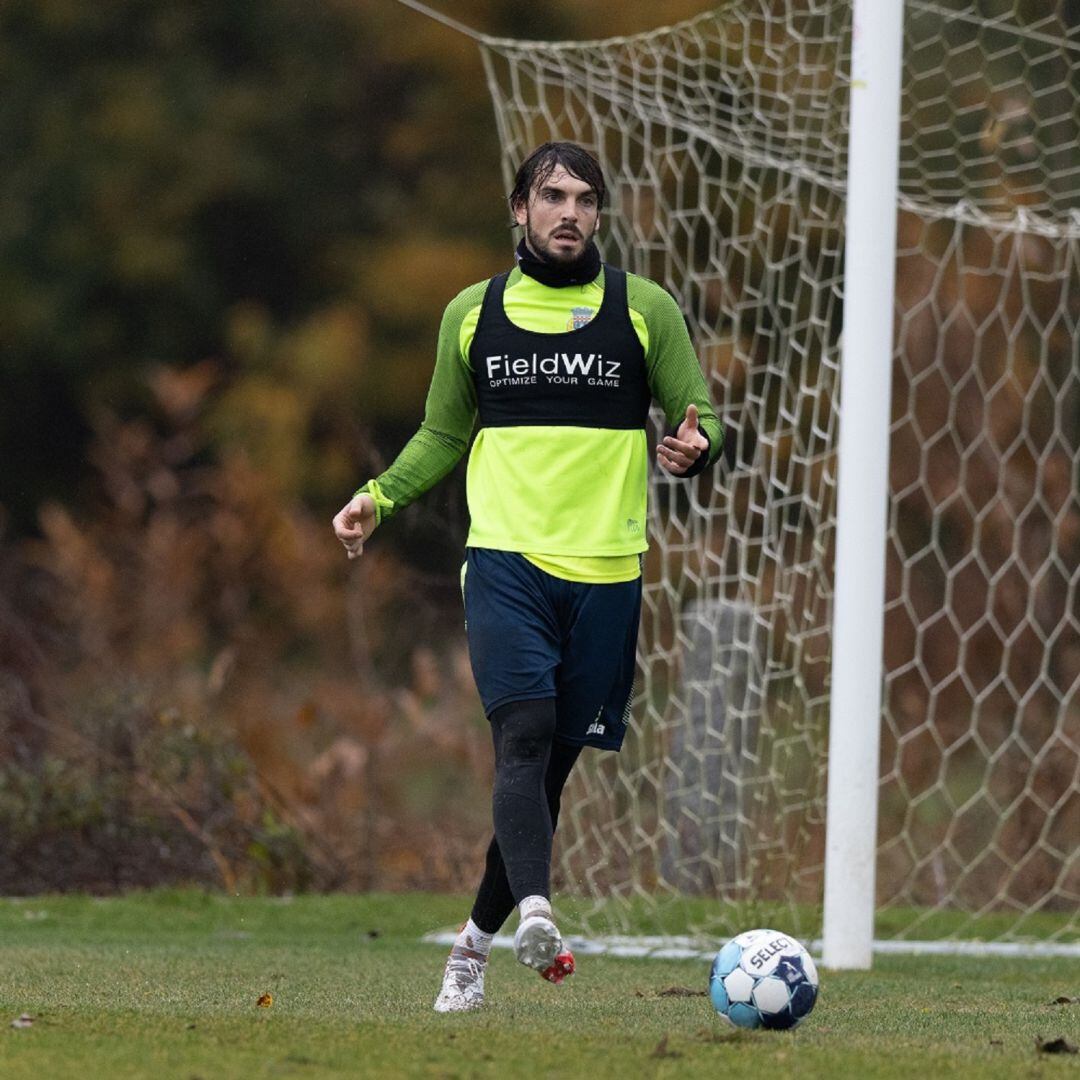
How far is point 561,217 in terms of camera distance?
191 inches

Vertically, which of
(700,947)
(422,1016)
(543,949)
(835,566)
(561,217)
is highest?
(561,217)

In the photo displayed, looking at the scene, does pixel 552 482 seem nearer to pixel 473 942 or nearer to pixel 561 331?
pixel 561 331

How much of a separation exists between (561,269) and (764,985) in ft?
5.42

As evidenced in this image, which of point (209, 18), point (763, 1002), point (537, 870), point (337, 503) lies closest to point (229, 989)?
point (537, 870)

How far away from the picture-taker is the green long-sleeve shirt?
483cm

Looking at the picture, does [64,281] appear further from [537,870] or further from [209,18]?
[537,870]

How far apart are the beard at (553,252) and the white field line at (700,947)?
284 centimetres

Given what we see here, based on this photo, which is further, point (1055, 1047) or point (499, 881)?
point (499, 881)

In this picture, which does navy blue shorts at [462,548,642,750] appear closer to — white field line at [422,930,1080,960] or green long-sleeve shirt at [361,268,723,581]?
green long-sleeve shirt at [361,268,723,581]

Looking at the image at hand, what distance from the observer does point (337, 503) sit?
1870 cm

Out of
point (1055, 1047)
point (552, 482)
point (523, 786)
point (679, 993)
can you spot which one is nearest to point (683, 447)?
point (552, 482)

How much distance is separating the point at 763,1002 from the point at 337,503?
1455cm

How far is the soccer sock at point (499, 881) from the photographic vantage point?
4922 mm

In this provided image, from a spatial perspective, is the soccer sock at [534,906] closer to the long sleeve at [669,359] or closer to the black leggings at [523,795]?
the black leggings at [523,795]
